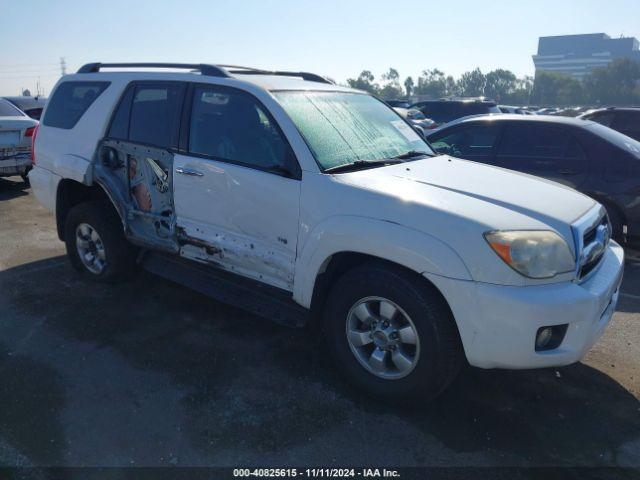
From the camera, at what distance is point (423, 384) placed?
9.74ft

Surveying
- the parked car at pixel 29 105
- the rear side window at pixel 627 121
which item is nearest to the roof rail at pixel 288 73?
the rear side window at pixel 627 121

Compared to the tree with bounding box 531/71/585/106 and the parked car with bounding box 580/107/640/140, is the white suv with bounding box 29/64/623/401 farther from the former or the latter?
the tree with bounding box 531/71/585/106

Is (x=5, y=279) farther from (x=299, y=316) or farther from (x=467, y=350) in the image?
(x=467, y=350)

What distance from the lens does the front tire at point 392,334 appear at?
2.88 metres

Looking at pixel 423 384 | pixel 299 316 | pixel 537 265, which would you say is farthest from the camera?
pixel 299 316

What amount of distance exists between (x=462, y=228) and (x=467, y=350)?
0.65 metres

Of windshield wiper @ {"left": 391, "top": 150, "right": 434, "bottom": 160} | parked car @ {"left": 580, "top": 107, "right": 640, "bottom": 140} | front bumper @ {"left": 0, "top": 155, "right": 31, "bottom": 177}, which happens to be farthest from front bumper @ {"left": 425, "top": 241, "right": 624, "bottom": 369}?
front bumper @ {"left": 0, "top": 155, "right": 31, "bottom": 177}

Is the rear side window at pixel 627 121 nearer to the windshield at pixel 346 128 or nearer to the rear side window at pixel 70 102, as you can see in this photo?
the windshield at pixel 346 128

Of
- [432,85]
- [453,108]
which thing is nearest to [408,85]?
[432,85]

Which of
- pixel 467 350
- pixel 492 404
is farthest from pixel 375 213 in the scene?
pixel 492 404

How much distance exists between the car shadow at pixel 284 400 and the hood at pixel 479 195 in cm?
113

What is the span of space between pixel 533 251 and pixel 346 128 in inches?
64.2

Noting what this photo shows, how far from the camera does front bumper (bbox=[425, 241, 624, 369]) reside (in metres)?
2.67

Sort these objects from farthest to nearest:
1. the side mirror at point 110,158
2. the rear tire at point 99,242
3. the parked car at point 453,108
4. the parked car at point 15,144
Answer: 1. the parked car at point 453,108
2. the parked car at point 15,144
3. the rear tire at point 99,242
4. the side mirror at point 110,158
